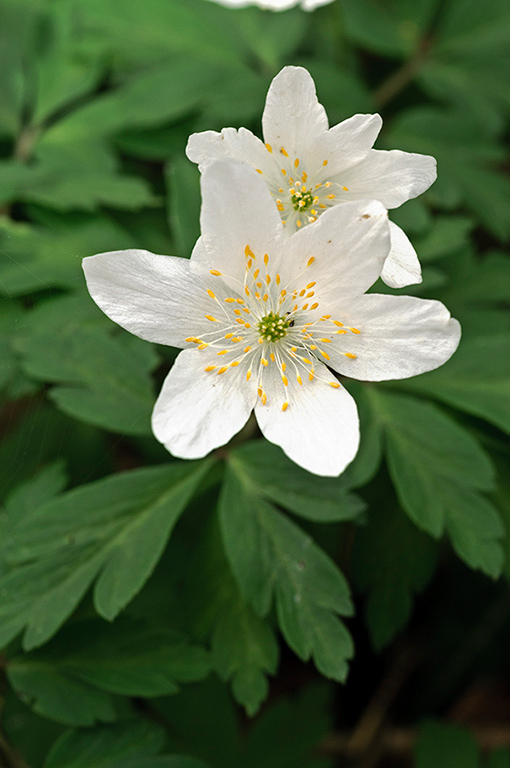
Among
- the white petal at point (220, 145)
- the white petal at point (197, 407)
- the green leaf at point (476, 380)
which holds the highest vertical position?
the white petal at point (220, 145)

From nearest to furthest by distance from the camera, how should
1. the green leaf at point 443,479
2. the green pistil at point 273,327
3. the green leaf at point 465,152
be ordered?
the green pistil at point 273,327 < the green leaf at point 443,479 < the green leaf at point 465,152

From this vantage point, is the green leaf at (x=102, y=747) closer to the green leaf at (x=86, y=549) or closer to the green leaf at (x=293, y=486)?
the green leaf at (x=86, y=549)

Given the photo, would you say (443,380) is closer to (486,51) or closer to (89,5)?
(486,51)

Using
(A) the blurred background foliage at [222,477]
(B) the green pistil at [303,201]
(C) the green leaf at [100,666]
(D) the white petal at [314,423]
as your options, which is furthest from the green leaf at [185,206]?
(C) the green leaf at [100,666]

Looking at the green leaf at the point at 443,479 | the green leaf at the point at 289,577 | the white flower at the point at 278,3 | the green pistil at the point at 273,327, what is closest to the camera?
the green pistil at the point at 273,327

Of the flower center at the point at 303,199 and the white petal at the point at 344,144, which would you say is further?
the flower center at the point at 303,199

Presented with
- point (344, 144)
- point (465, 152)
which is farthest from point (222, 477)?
point (465, 152)

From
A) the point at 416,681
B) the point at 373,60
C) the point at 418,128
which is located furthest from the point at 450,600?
the point at 373,60

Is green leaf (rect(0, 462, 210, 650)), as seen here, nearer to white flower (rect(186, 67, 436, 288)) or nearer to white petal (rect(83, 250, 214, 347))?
white petal (rect(83, 250, 214, 347))
